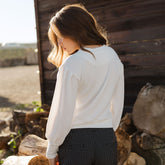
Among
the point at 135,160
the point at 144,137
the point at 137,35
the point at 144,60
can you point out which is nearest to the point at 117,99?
the point at 144,137

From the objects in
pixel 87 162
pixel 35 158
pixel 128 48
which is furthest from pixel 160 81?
pixel 87 162

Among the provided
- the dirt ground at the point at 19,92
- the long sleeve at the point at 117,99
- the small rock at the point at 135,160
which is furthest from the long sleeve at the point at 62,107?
the dirt ground at the point at 19,92

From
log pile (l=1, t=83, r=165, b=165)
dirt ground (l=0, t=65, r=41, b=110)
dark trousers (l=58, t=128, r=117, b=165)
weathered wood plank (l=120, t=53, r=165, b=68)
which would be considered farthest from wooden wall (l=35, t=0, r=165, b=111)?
dirt ground (l=0, t=65, r=41, b=110)

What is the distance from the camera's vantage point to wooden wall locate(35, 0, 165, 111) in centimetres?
402

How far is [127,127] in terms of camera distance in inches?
148

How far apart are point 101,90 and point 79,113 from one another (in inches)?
7.9

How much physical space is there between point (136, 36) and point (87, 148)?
321 cm

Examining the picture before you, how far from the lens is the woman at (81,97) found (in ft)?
4.52

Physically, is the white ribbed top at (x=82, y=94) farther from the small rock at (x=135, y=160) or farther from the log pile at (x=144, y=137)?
the small rock at (x=135, y=160)

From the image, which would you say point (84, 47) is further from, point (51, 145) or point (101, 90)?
point (51, 145)

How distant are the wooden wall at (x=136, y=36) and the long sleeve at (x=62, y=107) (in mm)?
2999

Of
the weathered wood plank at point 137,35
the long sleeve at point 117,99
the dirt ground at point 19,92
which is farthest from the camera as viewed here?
the dirt ground at point 19,92

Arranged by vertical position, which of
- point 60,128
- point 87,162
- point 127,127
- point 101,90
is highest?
point 101,90

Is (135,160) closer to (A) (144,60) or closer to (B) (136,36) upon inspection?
(A) (144,60)
